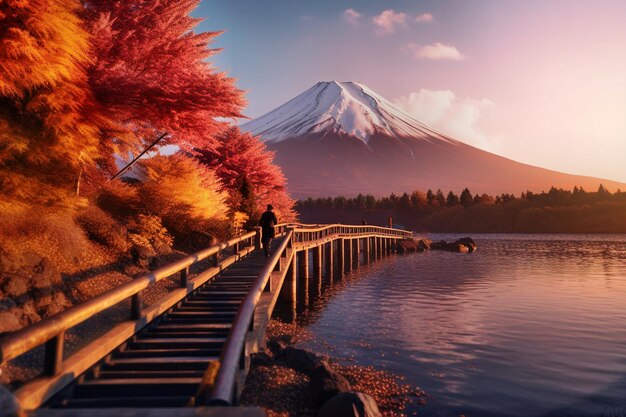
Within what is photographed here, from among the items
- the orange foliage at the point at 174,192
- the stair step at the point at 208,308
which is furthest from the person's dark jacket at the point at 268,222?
the stair step at the point at 208,308

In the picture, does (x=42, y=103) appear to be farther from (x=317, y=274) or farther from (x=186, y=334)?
(x=317, y=274)

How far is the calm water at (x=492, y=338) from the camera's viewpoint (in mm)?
9797

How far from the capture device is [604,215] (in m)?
128

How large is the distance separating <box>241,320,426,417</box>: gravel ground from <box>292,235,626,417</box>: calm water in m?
0.45

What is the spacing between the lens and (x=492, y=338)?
48.9 feet

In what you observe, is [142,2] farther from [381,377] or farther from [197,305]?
[381,377]

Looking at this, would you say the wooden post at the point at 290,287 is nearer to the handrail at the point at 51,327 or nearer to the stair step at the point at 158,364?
the stair step at the point at 158,364

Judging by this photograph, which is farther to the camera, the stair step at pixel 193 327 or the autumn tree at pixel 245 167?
the autumn tree at pixel 245 167

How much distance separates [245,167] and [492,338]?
817 inches

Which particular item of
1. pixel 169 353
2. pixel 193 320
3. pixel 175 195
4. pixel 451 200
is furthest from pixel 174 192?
pixel 451 200

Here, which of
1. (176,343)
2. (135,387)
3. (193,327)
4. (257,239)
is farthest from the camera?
(257,239)

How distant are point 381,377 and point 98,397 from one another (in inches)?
277

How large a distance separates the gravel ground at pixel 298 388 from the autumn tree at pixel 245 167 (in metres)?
18.0

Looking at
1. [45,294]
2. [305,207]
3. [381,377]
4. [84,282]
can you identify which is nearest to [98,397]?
[45,294]
